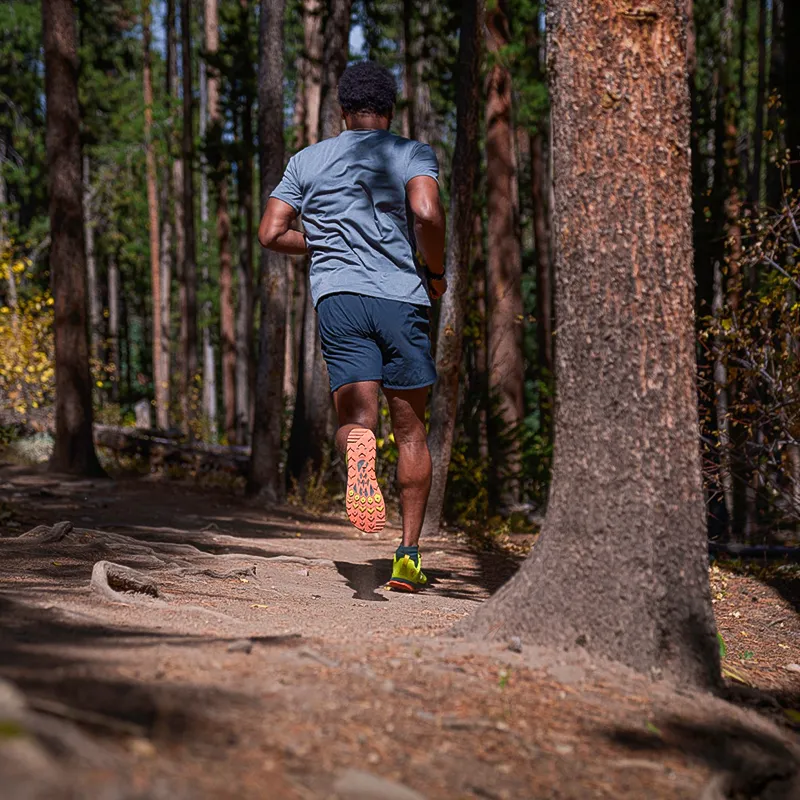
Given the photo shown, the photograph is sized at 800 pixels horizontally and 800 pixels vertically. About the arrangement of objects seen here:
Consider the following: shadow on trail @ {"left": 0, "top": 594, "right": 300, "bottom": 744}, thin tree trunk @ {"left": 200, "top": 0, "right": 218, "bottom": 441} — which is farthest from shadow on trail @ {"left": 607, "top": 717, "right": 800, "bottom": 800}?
thin tree trunk @ {"left": 200, "top": 0, "right": 218, "bottom": 441}

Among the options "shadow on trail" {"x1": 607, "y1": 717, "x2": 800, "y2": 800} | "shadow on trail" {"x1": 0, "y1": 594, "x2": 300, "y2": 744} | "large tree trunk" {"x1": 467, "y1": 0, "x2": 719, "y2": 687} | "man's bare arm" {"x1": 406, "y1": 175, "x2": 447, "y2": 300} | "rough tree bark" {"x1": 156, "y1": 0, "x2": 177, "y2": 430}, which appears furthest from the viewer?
"rough tree bark" {"x1": 156, "y1": 0, "x2": 177, "y2": 430}

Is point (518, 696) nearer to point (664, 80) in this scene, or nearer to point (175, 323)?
point (664, 80)

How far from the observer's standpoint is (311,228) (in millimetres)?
4648

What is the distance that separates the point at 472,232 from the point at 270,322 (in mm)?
2391

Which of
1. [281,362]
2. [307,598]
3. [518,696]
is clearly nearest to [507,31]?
[281,362]

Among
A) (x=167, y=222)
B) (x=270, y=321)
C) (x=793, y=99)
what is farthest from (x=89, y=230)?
(x=793, y=99)

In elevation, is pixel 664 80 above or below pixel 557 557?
above

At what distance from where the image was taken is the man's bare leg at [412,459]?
475cm

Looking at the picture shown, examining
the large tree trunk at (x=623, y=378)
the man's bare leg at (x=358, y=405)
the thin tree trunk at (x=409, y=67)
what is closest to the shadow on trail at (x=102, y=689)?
the large tree trunk at (x=623, y=378)

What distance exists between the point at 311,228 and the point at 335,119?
A: 6.85 meters

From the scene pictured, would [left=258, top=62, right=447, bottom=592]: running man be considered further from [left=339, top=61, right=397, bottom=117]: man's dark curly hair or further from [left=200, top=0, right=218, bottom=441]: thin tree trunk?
[left=200, top=0, right=218, bottom=441]: thin tree trunk

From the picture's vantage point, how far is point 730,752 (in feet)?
8.49

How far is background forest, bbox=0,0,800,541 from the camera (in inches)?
283

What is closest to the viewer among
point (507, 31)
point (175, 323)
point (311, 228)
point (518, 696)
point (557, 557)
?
point (518, 696)
